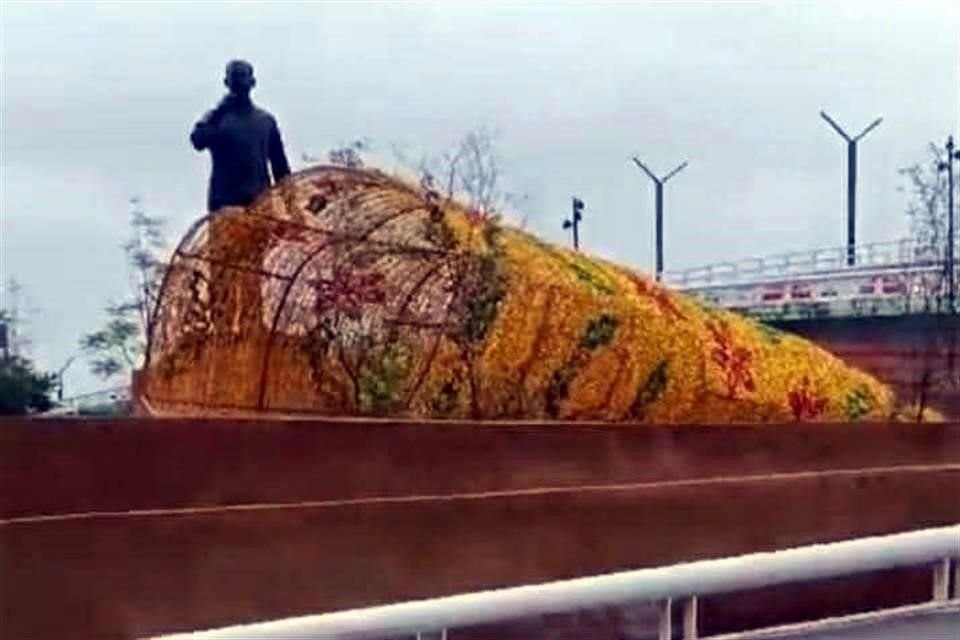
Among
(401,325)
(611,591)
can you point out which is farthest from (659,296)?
(611,591)

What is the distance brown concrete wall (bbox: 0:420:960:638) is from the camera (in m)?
4.42

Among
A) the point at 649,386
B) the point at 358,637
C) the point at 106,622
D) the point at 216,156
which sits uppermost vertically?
the point at 216,156

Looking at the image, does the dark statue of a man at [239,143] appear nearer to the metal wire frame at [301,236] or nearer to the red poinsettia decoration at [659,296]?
the metal wire frame at [301,236]

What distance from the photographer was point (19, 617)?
432 centimetres

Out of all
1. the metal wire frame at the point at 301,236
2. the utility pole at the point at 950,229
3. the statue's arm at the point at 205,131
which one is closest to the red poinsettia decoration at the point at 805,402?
the metal wire frame at the point at 301,236

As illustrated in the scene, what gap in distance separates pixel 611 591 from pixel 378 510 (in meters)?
2.61

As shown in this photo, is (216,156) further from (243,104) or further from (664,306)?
(664,306)

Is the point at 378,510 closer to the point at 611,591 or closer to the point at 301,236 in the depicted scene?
the point at 301,236

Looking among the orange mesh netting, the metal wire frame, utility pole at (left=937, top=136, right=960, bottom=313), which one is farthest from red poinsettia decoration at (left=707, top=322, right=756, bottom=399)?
utility pole at (left=937, top=136, right=960, bottom=313)

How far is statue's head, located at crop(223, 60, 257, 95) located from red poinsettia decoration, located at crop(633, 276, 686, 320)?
→ 2.04 m

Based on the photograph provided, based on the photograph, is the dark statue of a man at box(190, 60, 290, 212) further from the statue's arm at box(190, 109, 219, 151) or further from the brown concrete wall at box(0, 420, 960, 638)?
the brown concrete wall at box(0, 420, 960, 638)

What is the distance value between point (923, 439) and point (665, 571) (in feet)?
14.9

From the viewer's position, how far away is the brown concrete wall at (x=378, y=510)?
14.5 ft

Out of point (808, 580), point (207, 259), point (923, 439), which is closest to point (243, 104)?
point (207, 259)
